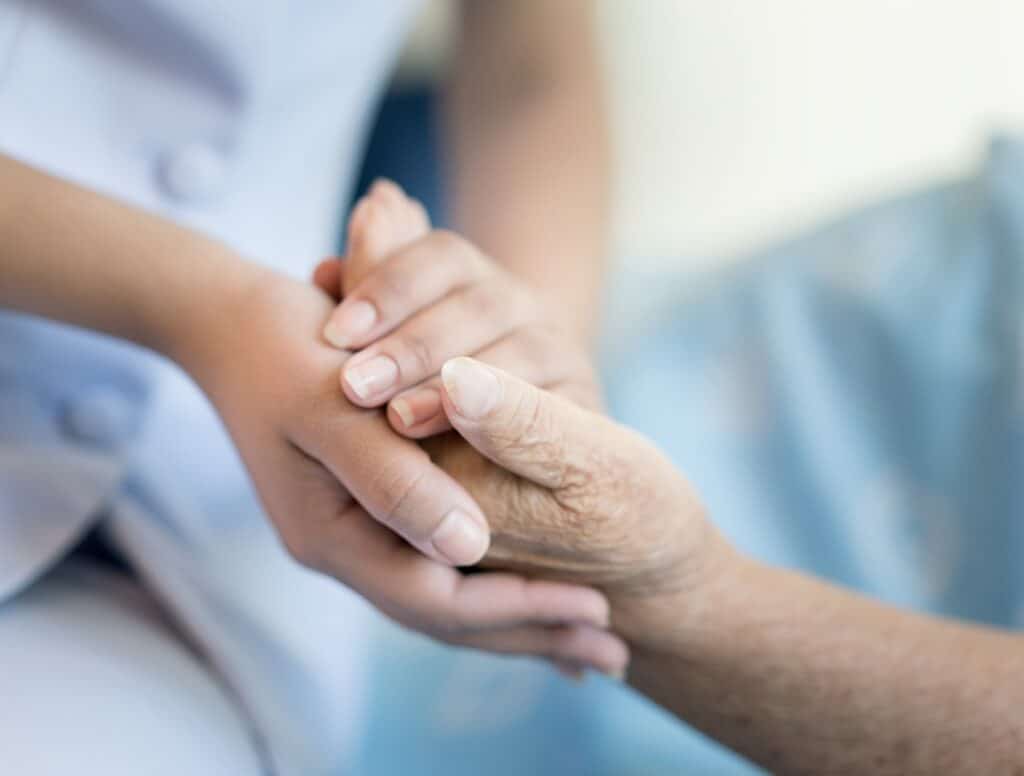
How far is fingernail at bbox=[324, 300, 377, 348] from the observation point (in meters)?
0.50

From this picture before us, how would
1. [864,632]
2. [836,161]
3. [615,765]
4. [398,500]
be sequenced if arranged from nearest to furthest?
1. [398,500]
2. [864,632]
3. [615,765]
4. [836,161]

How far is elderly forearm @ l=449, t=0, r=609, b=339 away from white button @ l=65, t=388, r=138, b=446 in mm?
317

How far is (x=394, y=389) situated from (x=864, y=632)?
300 millimetres

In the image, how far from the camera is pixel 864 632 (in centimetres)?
58

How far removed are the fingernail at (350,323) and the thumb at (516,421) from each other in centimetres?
9

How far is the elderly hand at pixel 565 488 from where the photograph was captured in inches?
16.6

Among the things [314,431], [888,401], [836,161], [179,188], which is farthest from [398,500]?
[836,161]

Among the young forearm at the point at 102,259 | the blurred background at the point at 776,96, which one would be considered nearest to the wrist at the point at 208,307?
the young forearm at the point at 102,259

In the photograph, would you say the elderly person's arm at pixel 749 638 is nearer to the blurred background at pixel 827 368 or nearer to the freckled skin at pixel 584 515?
the freckled skin at pixel 584 515

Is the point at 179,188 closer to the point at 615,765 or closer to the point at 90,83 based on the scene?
the point at 90,83

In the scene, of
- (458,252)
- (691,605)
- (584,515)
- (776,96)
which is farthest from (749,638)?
(776,96)

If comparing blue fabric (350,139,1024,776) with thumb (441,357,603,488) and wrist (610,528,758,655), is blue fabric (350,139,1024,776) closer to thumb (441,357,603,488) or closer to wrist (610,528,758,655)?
wrist (610,528,758,655)

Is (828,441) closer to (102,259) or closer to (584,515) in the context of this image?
(584,515)

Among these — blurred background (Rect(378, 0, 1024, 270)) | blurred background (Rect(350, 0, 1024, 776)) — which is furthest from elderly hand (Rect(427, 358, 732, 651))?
blurred background (Rect(378, 0, 1024, 270))
